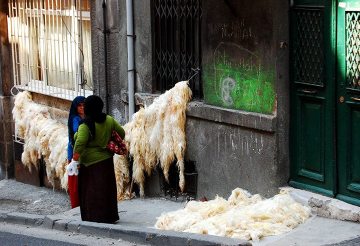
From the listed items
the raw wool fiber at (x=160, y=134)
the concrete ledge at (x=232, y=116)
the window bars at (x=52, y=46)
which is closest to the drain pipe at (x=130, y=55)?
the raw wool fiber at (x=160, y=134)

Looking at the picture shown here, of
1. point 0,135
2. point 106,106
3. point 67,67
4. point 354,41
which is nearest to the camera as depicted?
point 354,41

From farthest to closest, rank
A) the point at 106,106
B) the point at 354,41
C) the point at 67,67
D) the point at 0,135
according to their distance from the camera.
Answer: the point at 0,135
the point at 67,67
the point at 106,106
the point at 354,41

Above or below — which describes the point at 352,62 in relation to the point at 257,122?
above

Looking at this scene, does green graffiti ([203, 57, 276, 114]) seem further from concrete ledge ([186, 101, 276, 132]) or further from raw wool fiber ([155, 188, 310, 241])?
raw wool fiber ([155, 188, 310, 241])

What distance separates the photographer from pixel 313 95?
10.0 meters

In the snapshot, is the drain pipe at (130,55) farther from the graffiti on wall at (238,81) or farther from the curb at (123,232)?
the curb at (123,232)

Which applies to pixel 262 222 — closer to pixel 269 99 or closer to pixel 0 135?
pixel 269 99

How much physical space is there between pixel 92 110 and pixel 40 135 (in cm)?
436

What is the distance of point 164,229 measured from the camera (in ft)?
33.3

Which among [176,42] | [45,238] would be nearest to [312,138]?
[176,42]

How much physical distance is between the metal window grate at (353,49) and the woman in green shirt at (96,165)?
9.62 ft

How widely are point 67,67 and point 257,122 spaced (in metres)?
5.11

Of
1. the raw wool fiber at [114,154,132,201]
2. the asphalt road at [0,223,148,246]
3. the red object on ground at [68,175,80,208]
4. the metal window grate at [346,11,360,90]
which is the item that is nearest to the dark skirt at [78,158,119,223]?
A: the asphalt road at [0,223,148,246]

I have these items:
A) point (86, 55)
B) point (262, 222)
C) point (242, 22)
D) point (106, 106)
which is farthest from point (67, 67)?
point (262, 222)
